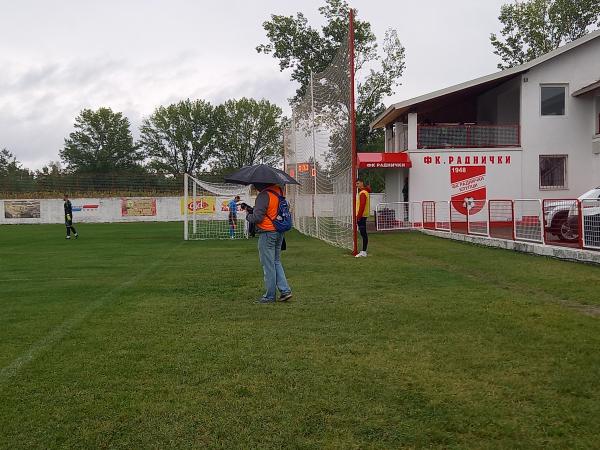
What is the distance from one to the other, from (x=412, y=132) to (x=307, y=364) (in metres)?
20.7

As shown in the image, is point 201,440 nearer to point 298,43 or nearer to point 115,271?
point 115,271

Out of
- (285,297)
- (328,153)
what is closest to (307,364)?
(285,297)

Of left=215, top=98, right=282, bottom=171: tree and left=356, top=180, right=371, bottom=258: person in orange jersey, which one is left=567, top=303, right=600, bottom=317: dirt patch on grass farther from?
left=215, top=98, right=282, bottom=171: tree

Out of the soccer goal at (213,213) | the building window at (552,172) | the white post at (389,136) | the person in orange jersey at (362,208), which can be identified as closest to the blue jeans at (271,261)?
the person in orange jersey at (362,208)

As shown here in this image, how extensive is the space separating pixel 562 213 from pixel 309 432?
1108cm

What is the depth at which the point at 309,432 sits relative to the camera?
3.48 metres

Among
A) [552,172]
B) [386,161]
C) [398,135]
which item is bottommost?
[552,172]

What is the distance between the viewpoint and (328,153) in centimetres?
1828

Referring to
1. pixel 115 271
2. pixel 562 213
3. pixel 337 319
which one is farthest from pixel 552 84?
pixel 337 319

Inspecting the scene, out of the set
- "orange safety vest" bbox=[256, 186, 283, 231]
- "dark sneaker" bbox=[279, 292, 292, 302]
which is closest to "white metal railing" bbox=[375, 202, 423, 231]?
"dark sneaker" bbox=[279, 292, 292, 302]

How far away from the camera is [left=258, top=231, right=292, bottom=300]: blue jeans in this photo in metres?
7.86

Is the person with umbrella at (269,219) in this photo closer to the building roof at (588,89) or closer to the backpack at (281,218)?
the backpack at (281,218)

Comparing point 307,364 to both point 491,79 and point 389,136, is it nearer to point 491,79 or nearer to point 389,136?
point 491,79

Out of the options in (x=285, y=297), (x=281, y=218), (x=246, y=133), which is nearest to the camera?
(x=281, y=218)
